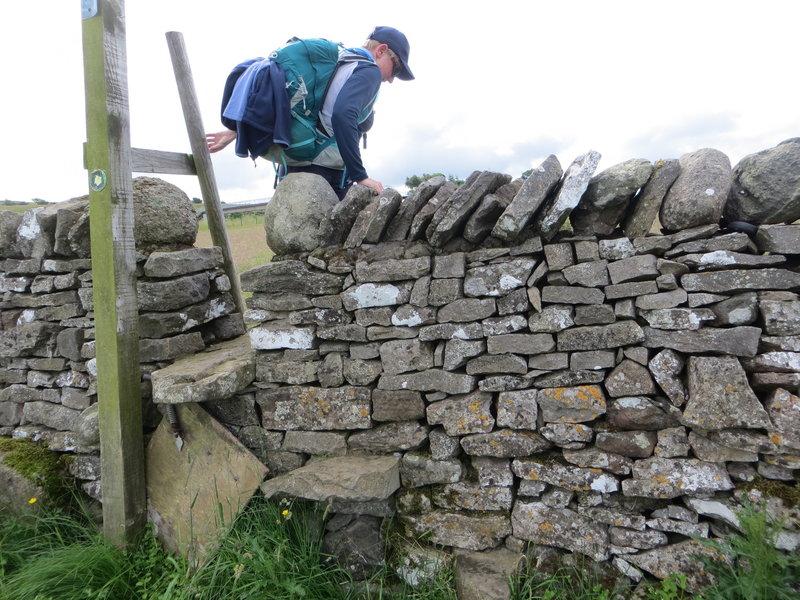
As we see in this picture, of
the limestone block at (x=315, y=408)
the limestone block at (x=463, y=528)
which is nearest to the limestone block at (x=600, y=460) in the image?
the limestone block at (x=463, y=528)

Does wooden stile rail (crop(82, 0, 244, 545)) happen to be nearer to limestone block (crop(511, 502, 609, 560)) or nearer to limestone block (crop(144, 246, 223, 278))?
limestone block (crop(144, 246, 223, 278))

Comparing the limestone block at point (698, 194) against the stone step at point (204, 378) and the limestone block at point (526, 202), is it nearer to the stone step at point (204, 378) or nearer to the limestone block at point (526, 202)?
the limestone block at point (526, 202)

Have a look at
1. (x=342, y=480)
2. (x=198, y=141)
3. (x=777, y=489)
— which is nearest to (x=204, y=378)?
(x=342, y=480)

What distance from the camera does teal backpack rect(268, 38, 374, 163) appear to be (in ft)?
10.9

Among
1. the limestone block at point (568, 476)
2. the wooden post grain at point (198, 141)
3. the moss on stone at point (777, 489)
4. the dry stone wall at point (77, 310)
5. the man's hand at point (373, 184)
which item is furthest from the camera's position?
the wooden post grain at point (198, 141)

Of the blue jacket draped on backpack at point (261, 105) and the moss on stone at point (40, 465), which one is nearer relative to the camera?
the blue jacket draped on backpack at point (261, 105)

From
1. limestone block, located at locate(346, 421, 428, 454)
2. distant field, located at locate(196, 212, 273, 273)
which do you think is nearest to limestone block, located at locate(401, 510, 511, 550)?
limestone block, located at locate(346, 421, 428, 454)

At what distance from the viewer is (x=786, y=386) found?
250 centimetres

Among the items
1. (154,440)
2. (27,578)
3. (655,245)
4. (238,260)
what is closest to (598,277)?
(655,245)

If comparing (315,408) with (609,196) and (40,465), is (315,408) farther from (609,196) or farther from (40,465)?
(40,465)

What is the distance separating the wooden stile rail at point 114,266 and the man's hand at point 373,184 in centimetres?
163

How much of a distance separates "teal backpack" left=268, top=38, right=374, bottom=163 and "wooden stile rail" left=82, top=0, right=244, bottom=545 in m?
1.07

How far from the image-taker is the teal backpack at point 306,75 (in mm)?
3330

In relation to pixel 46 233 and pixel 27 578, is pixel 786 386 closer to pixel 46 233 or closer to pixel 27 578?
pixel 27 578
